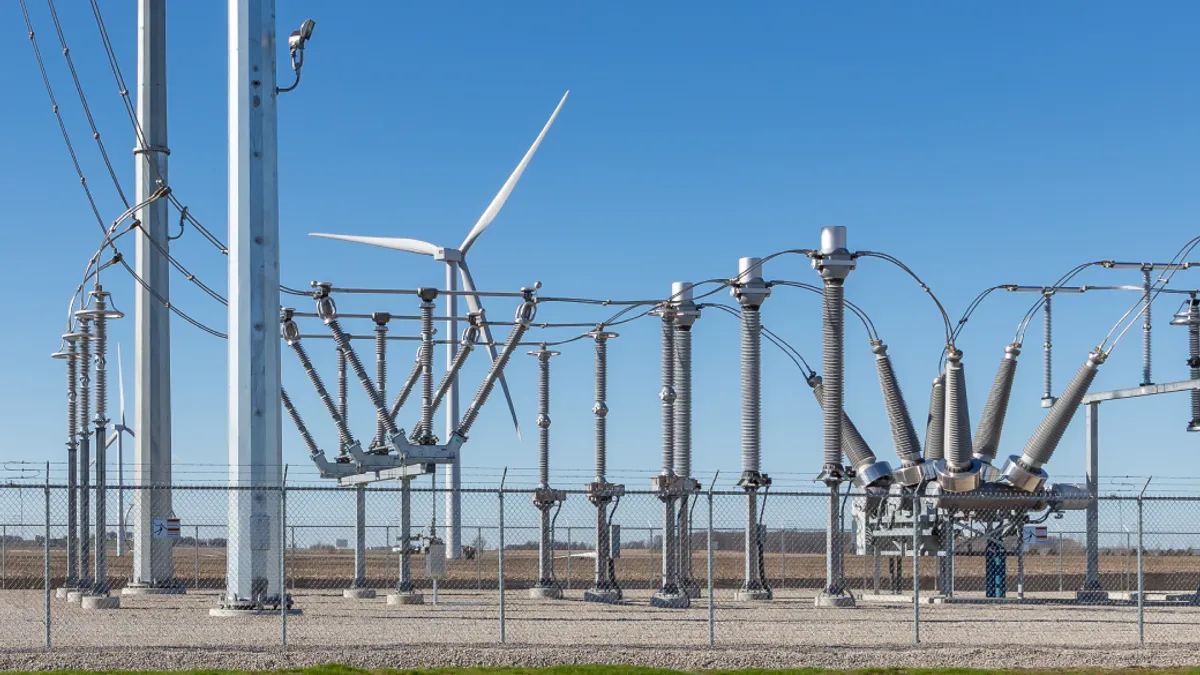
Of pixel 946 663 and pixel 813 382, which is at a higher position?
pixel 813 382

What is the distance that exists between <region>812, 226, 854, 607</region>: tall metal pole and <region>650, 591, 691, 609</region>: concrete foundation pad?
2483mm

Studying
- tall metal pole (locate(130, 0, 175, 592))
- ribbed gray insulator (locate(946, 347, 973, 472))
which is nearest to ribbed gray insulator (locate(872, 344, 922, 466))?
ribbed gray insulator (locate(946, 347, 973, 472))

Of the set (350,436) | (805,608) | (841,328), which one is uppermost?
(841,328)

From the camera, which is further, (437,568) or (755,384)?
(437,568)

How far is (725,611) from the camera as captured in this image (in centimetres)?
2438

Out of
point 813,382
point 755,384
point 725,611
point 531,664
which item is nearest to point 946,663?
point 531,664

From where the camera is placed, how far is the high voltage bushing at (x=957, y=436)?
26.0m

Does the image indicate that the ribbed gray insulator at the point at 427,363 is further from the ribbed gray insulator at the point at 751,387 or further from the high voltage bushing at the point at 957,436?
the high voltage bushing at the point at 957,436

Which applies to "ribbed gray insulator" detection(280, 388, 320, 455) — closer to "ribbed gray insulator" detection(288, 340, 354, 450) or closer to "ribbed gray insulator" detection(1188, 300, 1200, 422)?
"ribbed gray insulator" detection(288, 340, 354, 450)

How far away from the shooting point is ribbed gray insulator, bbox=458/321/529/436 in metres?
25.5

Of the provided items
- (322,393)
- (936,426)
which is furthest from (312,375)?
(936,426)

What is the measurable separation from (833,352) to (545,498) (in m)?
6.40

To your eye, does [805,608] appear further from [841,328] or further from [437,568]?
[437,568]

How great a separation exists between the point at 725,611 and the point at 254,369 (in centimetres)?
777
